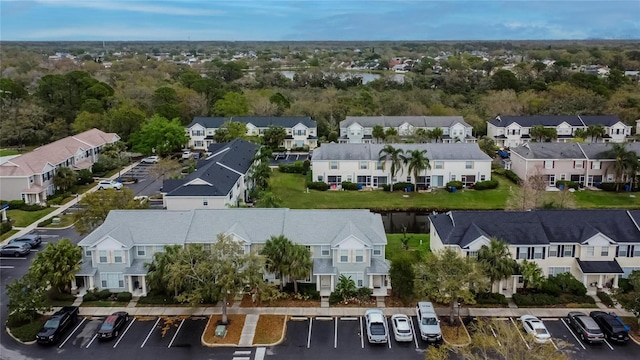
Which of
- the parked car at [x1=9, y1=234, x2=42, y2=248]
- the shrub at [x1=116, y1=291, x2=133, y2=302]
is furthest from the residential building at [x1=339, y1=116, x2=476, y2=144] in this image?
the shrub at [x1=116, y1=291, x2=133, y2=302]

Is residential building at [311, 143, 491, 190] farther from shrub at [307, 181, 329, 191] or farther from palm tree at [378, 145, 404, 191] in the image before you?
shrub at [307, 181, 329, 191]

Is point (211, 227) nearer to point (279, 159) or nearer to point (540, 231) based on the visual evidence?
point (540, 231)

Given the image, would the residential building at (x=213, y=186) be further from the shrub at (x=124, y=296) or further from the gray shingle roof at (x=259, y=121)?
the gray shingle roof at (x=259, y=121)

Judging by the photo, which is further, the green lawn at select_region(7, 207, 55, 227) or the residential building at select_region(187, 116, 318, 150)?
the residential building at select_region(187, 116, 318, 150)

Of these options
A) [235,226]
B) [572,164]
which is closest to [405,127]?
[572,164]

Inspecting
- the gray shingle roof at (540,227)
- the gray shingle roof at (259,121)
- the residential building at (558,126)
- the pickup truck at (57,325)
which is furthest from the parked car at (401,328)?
the residential building at (558,126)

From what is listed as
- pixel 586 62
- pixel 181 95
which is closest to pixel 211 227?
pixel 181 95
